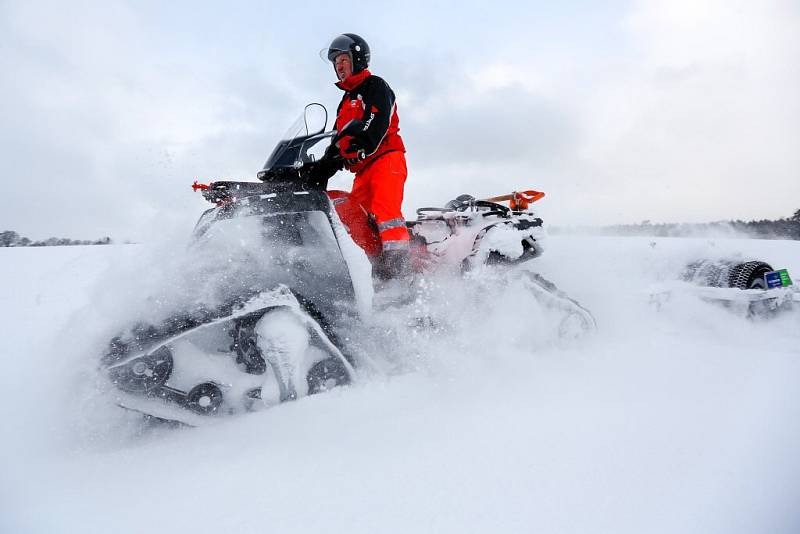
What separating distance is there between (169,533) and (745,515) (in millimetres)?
2259

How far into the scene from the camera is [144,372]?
2311 millimetres

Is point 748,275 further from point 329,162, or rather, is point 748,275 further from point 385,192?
point 329,162

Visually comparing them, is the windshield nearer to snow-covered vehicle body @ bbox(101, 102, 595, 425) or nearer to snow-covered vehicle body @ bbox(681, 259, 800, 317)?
snow-covered vehicle body @ bbox(101, 102, 595, 425)

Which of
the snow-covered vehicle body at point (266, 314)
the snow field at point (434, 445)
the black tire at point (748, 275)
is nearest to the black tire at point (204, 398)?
the snow-covered vehicle body at point (266, 314)

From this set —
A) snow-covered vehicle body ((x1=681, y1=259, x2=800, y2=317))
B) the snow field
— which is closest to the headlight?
the snow field

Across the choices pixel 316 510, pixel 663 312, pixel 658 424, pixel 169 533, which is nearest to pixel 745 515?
pixel 658 424

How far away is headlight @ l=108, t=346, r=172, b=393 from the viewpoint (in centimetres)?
226

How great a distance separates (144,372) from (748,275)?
534 centimetres

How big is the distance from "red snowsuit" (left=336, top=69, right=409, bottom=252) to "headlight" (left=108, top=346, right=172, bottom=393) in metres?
1.60

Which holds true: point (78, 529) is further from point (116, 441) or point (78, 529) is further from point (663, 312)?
→ point (663, 312)

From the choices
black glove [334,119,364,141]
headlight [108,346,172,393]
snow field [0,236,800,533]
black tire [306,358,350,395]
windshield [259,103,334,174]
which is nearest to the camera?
snow field [0,236,800,533]

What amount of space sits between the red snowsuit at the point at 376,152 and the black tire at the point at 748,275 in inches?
141

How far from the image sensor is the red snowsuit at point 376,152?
3377 mm

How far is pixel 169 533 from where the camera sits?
5.73ft
